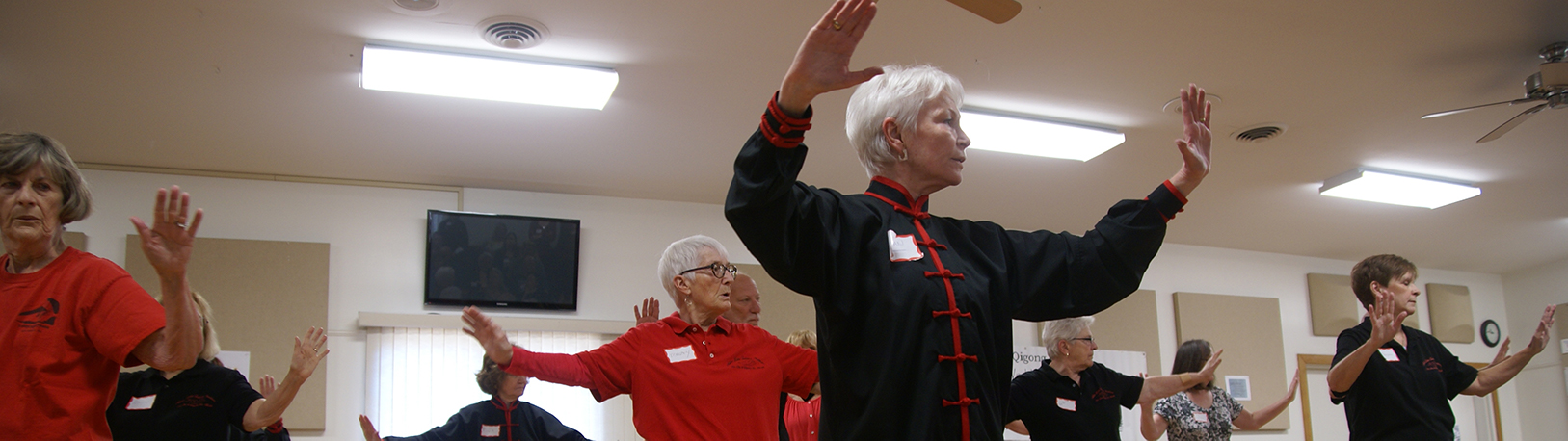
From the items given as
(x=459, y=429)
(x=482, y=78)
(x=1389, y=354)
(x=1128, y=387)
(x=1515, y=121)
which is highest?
(x=482, y=78)

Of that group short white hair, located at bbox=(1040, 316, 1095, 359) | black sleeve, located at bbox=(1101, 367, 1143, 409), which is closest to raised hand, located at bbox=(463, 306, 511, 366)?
short white hair, located at bbox=(1040, 316, 1095, 359)

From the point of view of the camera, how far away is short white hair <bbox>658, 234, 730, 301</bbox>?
3336 millimetres

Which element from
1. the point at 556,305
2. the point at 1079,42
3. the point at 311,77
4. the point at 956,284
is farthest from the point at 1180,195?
the point at 556,305

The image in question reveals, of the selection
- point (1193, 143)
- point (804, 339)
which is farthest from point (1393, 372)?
point (1193, 143)

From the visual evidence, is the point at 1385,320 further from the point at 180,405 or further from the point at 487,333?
the point at 180,405

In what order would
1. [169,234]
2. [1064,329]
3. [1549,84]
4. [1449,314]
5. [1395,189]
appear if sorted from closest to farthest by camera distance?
[169,234] → [1064,329] → [1549,84] → [1395,189] → [1449,314]

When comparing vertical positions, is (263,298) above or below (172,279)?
above

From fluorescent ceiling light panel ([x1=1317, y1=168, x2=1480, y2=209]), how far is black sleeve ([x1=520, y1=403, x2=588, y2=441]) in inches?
217

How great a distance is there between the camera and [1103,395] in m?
4.62

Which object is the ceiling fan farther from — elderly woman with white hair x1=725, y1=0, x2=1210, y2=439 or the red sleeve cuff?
the red sleeve cuff

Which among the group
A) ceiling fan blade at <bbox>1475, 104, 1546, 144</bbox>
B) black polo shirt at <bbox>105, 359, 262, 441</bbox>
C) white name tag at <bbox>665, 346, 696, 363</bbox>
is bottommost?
black polo shirt at <bbox>105, 359, 262, 441</bbox>

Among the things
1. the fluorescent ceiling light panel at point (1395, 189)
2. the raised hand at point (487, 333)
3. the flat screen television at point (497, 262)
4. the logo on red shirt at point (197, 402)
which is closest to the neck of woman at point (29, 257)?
the raised hand at point (487, 333)

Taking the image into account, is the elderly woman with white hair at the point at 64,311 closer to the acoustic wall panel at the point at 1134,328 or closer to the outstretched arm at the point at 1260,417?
the outstretched arm at the point at 1260,417

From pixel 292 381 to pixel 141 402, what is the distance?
97 centimetres
